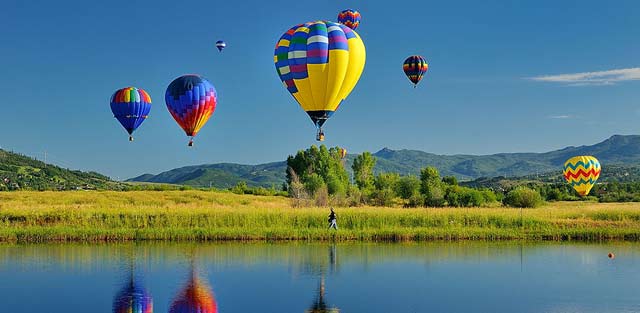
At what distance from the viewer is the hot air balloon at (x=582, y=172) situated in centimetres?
7738

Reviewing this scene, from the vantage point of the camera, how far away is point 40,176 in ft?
472

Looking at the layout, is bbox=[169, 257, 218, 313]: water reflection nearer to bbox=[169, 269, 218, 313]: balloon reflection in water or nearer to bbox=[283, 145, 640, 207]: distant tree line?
bbox=[169, 269, 218, 313]: balloon reflection in water

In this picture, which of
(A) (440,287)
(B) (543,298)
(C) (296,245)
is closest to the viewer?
(B) (543,298)

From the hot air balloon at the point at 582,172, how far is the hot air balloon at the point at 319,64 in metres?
46.0

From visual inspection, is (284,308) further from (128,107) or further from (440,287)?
(128,107)

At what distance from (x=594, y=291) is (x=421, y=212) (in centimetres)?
2032

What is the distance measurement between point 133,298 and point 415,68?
4183 centimetres

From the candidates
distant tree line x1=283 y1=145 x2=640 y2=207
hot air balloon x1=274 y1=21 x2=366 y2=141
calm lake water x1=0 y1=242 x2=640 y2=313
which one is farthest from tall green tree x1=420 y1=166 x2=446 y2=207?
calm lake water x1=0 y1=242 x2=640 y2=313

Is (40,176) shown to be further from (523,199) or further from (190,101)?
(190,101)

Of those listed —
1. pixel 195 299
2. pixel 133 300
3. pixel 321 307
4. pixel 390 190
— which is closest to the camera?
pixel 321 307

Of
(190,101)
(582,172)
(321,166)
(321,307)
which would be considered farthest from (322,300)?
(321,166)

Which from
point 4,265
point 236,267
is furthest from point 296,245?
point 4,265

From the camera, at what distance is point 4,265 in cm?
2762

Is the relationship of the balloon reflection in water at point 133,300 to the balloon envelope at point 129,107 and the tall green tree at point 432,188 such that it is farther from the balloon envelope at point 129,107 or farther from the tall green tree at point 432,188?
the tall green tree at point 432,188
